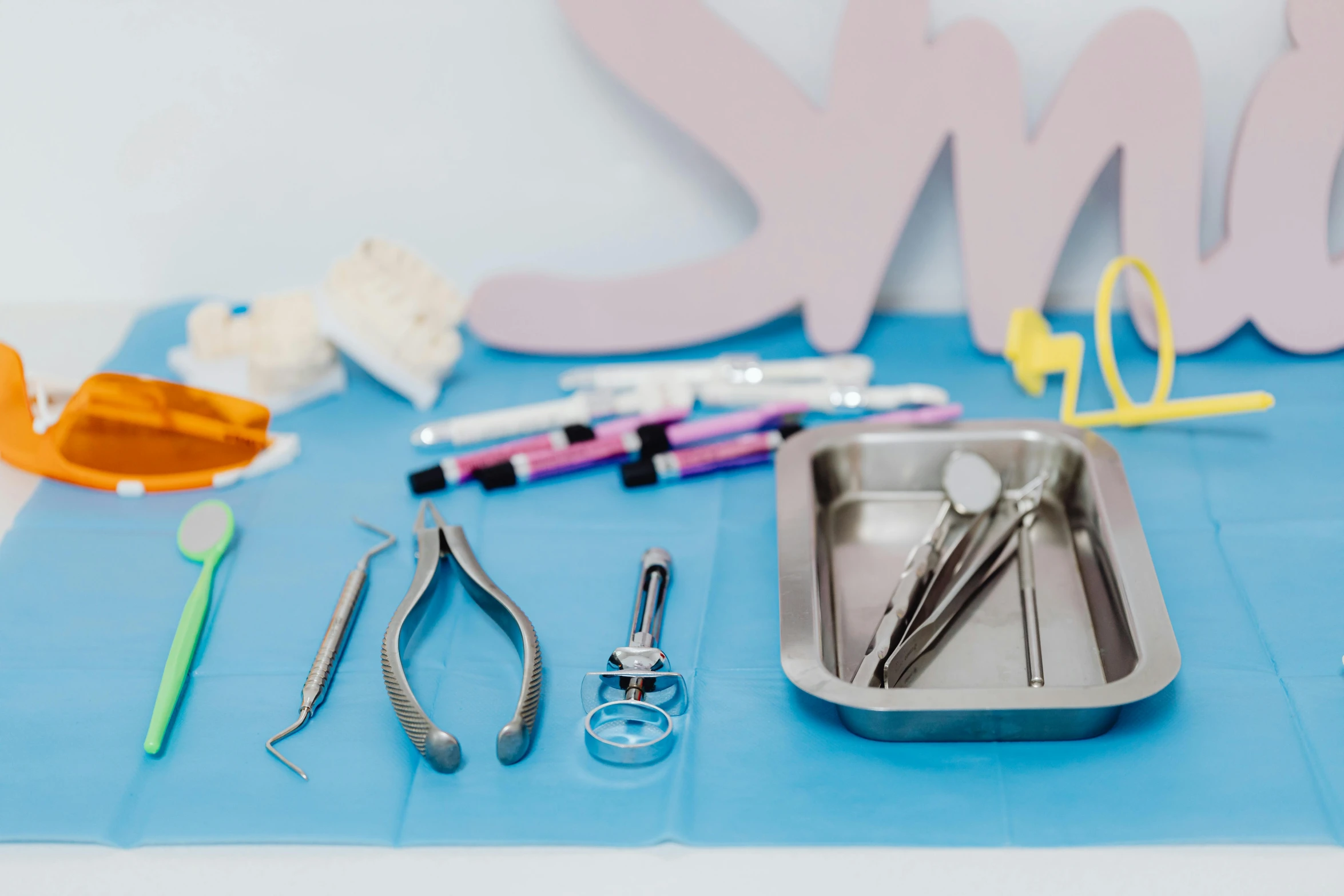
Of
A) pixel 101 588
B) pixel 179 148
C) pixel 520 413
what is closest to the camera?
pixel 101 588

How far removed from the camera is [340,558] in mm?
817

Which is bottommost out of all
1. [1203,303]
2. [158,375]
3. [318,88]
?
[158,375]

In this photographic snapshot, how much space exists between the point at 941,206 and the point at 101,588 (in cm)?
78

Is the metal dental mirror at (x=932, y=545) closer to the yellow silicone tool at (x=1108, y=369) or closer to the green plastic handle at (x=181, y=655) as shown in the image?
the yellow silicone tool at (x=1108, y=369)

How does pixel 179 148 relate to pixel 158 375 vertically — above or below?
above

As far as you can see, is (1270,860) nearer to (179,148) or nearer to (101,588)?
(101,588)

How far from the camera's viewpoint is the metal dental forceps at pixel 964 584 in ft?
2.24

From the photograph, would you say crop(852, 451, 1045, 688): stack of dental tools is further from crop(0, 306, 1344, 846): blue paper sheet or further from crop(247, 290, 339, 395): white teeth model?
crop(247, 290, 339, 395): white teeth model

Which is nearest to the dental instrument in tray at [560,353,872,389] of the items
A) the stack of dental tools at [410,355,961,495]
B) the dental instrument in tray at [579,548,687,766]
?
the stack of dental tools at [410,355,961,495]

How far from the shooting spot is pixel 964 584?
73 centimetres

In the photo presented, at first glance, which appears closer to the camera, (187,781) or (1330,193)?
(187,781)

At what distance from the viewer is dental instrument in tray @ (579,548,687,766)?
63cm

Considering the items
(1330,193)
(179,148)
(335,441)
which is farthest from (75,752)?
(1330,193)

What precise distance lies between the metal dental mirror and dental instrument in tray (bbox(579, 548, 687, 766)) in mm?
113
